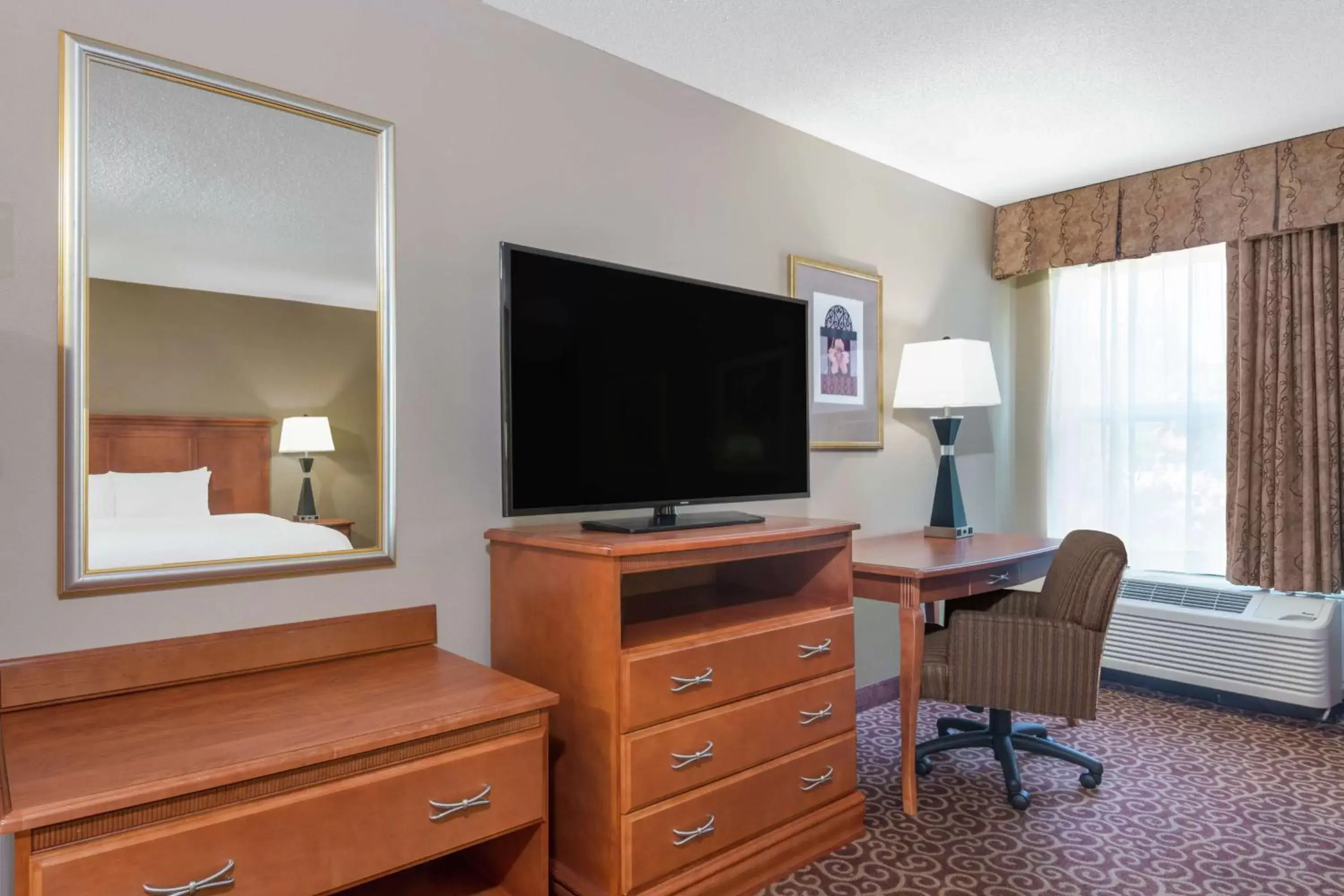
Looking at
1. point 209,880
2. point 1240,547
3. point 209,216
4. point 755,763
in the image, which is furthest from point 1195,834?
point 209,216

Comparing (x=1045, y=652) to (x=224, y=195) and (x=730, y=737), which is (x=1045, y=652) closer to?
(x=730, y=737)

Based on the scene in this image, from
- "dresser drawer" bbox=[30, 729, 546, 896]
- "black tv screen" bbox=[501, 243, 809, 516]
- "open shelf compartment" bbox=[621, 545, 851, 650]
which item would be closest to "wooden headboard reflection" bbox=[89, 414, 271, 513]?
"black tv screen" bbox=[501, 243, 809, 516]

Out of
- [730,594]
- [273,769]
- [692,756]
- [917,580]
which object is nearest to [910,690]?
[917,580]

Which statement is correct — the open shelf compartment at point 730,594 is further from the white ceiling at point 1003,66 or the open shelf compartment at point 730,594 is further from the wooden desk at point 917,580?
the white ceiling at point 1003,66

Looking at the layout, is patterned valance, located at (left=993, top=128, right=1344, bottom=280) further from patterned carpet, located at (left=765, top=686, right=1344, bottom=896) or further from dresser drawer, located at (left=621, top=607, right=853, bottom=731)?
dresser drawer, located at (left=621, top=607, right=853, bottom=731)

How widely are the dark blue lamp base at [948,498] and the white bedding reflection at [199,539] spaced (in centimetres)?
245

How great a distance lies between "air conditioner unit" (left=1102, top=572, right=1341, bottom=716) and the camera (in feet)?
10.4

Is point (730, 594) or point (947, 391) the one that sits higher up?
point (947, 391)

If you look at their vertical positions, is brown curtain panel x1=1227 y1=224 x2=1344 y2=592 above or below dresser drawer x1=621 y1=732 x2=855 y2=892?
above

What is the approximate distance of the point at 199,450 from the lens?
1.71 m

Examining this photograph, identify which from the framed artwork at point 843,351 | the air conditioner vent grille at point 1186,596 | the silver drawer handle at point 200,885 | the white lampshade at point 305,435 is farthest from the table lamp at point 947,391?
the silver drawer handle at point 200,885

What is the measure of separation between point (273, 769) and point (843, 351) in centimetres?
258

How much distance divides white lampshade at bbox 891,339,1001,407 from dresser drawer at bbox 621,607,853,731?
1304 mm

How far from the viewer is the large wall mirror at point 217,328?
1.61m
